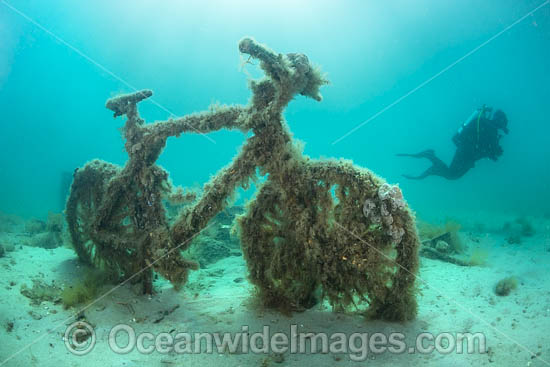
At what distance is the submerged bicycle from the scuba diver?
31.8 ft

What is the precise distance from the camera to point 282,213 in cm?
455

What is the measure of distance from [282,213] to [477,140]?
13.1m

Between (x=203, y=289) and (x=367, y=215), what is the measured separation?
4129 millimetres

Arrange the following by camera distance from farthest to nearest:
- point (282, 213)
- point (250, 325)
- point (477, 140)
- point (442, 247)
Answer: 1. point (477, 140)
2. point (442, 247)
3. point (282, 213)
4. point (250, 325)

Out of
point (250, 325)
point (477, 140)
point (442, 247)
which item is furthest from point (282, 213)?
point (477, 140)

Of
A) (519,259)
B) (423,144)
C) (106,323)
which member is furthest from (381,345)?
(423,144)

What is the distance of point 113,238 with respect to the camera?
528 centimetres

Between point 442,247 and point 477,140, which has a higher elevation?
point 477,140

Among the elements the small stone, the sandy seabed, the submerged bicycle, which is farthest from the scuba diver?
the submerged bicycle

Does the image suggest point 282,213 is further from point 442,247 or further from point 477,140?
point 477,140

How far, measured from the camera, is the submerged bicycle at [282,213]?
Result: 3852 millimetres

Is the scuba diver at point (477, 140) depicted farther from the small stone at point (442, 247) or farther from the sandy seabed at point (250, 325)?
the sandy seabed at point (250, 325)

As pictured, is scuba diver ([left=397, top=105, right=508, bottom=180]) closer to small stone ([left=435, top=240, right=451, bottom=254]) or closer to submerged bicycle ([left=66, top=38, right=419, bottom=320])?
small stone ([left=435, top=240, right=451, bottom=254])

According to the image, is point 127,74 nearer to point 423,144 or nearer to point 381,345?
point 381,345
